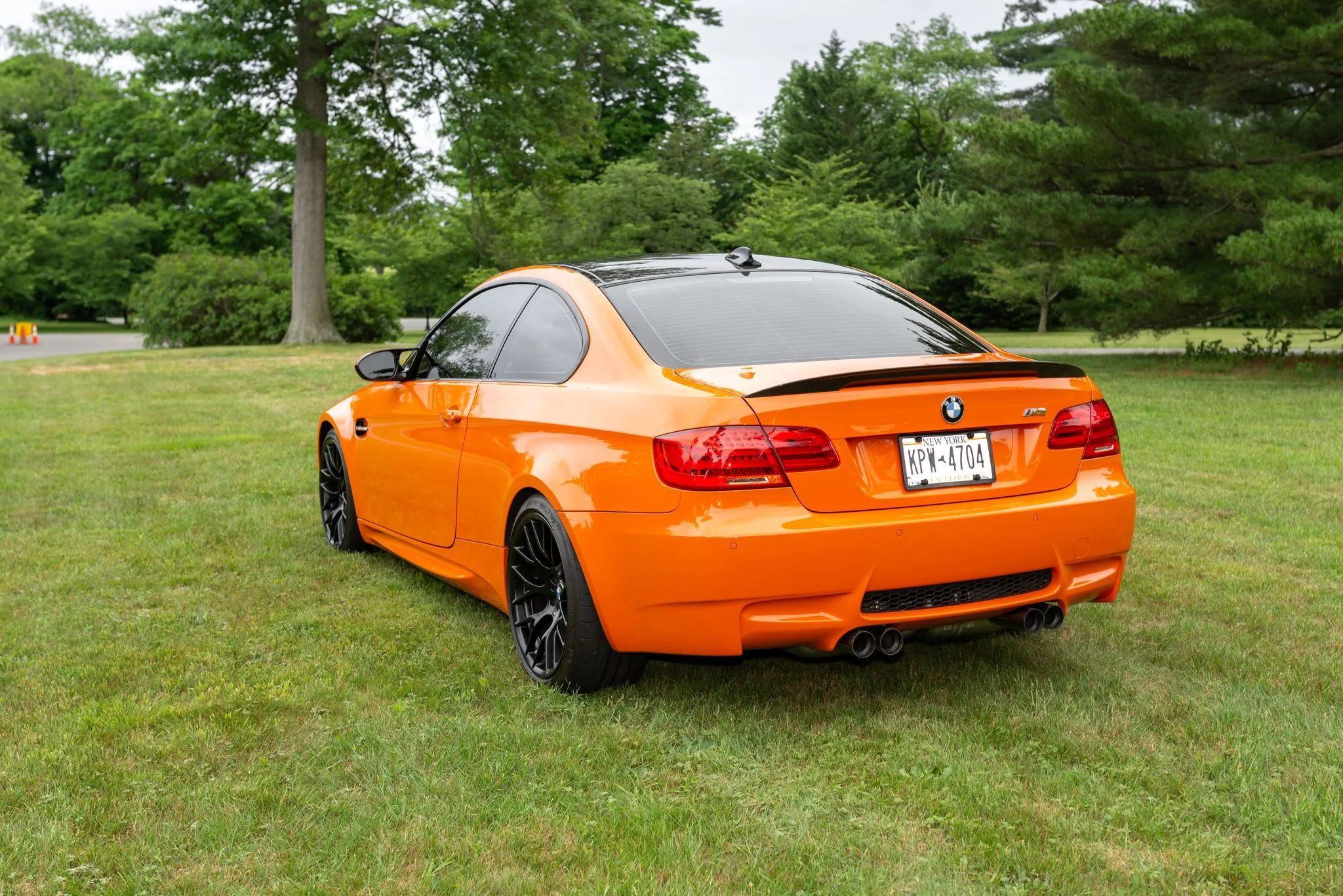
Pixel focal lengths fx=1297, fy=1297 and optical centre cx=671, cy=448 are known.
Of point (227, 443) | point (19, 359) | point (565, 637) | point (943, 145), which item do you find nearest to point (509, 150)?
point (19, 359)

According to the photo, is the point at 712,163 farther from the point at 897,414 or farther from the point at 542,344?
the point at 897,414

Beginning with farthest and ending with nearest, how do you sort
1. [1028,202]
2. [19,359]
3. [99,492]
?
1. [19,359]
2. [1028,202]
3. [99,492]

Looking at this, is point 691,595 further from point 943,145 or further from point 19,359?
point 943,145

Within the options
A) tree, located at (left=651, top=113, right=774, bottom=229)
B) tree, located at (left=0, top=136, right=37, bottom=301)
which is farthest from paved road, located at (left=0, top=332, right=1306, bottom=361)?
tree, located at (left=651, top=113, right=774, bottom=229)

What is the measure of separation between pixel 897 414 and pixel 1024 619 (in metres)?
0.87

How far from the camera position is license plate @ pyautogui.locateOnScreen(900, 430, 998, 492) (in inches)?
159

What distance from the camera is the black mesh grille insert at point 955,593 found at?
402 centimetres

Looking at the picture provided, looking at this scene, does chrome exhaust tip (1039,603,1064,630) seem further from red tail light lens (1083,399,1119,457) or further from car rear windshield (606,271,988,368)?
car rear windshield (606,271,988,368)

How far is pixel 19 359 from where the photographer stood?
25047mm

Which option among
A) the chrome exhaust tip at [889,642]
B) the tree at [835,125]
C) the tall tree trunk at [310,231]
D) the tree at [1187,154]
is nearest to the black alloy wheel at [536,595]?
the chrome exhaust tip at [889,642]

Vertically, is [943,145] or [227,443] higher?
[943,145]

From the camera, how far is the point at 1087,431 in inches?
176

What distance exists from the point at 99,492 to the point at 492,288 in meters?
4.50

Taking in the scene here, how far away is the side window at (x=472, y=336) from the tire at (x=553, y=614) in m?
0.98
